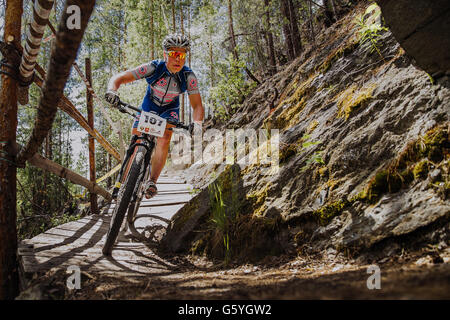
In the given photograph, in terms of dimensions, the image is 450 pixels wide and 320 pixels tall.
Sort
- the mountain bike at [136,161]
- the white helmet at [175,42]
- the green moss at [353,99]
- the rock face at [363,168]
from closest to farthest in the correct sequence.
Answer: the rock face at [363,168], the green moss at [353,99], the mountain bike at [136,161], the white helmet at [175,42]

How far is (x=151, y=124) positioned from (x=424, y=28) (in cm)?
269

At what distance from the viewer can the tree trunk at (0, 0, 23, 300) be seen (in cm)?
190

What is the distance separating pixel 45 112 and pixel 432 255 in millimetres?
2616

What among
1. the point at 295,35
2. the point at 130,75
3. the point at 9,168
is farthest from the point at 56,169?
the point at 295,35

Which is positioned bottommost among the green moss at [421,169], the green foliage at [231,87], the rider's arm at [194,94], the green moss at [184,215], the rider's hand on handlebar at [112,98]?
the green moss at [184,215]

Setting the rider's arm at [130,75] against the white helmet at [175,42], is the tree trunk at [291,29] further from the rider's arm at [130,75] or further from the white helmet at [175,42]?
the rider's arm at [130,75]

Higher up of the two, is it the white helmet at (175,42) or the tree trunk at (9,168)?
the white helmet at (175,42)

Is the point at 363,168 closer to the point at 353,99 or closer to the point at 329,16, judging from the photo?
the point at 353,99

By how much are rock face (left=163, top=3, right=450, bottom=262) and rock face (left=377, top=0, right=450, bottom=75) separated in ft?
0.57

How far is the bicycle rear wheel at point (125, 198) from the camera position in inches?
97.3

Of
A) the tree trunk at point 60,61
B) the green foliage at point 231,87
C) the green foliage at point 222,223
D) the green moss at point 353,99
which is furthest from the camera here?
the green foliage at point 231,87

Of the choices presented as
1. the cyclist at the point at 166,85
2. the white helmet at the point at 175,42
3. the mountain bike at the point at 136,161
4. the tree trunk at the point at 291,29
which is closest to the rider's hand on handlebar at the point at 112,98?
the mountain bike at the point at 136,161

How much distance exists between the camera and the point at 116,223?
97.6 inches

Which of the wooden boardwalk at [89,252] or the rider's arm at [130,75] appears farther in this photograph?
the rider's arm at [130,75]
